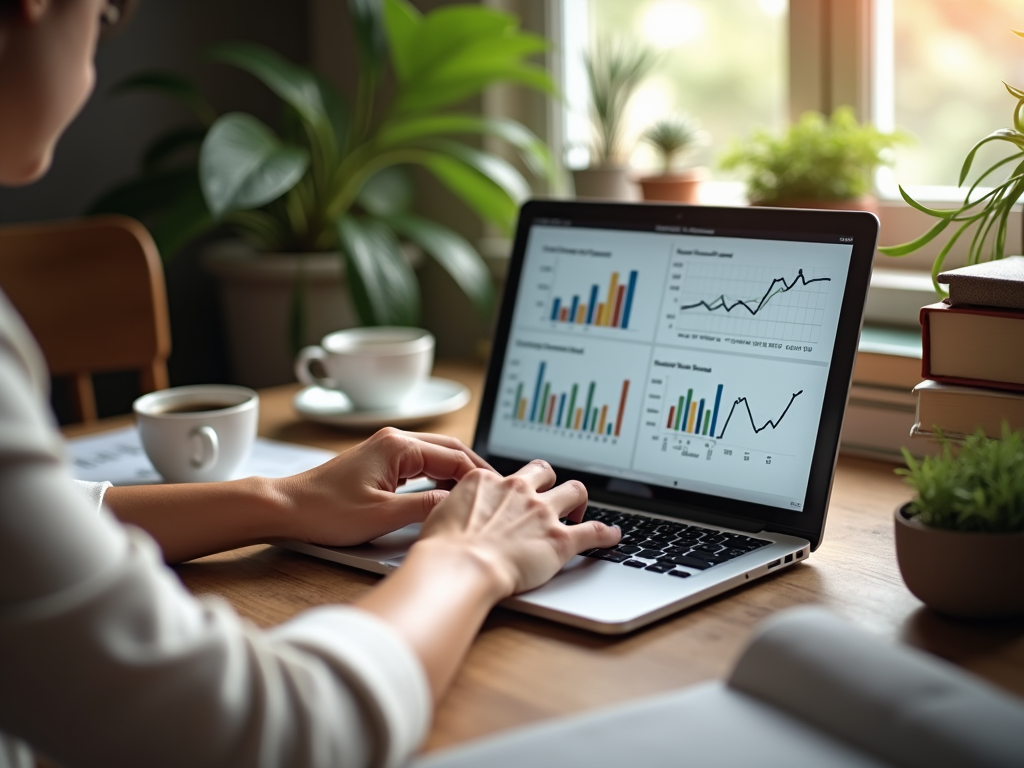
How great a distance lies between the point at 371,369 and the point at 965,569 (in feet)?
2.62

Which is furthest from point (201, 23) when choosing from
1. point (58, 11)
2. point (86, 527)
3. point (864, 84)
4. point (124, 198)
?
point (86, 527)

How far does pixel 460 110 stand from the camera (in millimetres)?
2008

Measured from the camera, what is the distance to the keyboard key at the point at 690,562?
0.80 meters

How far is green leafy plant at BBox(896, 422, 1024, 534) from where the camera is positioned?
685 mm

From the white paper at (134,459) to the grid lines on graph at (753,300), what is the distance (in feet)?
1.39

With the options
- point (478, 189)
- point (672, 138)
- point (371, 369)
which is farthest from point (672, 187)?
point (371, 369)

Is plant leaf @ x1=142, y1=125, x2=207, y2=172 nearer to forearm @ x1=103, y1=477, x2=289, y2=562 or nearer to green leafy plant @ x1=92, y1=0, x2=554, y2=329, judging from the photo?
green leafy plant @ x1=92, y1=0, x2=554, y2=329

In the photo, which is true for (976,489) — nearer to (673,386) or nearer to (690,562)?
(690,562)

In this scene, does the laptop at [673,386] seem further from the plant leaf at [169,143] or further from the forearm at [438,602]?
the plant leaf at [169,143]

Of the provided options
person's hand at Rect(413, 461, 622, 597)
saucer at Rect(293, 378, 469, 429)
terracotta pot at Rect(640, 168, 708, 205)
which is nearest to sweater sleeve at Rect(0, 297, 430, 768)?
person's hand at Rect(413, 461, 622, 597)

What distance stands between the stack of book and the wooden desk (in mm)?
124

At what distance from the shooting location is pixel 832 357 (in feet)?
2.83

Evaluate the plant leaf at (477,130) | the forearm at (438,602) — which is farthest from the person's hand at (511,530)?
the plant leaf at (477,130)

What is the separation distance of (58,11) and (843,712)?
22.4 inches
